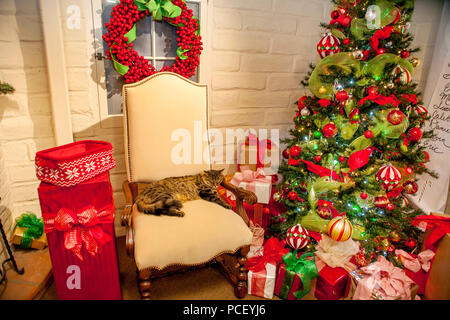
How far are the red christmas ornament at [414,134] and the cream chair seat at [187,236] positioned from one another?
3.51ft

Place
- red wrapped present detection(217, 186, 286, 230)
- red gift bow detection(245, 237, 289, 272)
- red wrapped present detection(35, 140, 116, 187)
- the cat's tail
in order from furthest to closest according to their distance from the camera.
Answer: red wrapped present detection(217, 186, 286, 230) < red gift bow detection(245, 237, 289, 272) < the cat's tail < red wrapped present detection(35, 140, 116, 187)

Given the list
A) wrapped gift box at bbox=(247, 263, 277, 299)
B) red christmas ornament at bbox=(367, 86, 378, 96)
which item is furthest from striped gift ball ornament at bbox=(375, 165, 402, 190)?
wrapped gift box at bbox=(247, 263, 277, 299)

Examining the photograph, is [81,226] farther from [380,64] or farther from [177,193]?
[380,64]

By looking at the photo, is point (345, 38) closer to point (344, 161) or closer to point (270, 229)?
point (344, 161)

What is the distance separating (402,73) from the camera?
5.03ft

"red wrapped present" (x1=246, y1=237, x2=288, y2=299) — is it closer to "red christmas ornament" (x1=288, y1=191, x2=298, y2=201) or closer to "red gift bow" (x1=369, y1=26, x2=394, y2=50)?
"red christmas ornament" (x1=288, y1=191, x2=298, y2=201)

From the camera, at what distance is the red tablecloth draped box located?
1269 mm

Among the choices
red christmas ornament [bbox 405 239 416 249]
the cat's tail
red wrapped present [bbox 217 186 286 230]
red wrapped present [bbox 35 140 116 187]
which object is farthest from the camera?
red wrapped present [bbox 217 186 286 230]

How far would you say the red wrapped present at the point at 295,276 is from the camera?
1.58 m

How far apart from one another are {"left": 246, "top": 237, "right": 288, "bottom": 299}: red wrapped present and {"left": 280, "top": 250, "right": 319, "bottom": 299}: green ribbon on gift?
0.07m

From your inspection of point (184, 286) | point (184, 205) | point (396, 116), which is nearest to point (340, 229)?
point (396, 116)

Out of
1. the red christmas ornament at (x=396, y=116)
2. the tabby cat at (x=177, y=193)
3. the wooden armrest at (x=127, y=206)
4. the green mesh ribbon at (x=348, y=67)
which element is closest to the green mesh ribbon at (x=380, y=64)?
the green mesh ribbon at (x=348, y=67)

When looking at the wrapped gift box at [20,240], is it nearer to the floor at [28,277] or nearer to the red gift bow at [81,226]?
the floor at [28,277]
